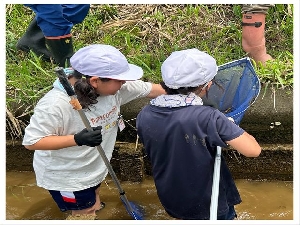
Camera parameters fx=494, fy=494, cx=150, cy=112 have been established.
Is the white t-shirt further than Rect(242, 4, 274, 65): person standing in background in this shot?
No

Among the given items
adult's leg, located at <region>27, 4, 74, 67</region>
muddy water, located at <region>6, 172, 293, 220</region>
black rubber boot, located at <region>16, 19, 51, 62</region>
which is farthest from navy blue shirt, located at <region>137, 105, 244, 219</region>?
black rubber boot, located at <region>16, 19, 51, 62</region>

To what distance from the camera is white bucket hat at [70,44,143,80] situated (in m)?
2.68

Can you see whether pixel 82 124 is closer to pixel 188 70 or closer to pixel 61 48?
pixel 188 70

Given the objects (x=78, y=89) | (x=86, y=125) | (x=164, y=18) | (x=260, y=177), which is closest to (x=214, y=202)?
(x=86, y=125)

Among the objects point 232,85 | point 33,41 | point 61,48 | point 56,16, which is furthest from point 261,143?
point 33,41

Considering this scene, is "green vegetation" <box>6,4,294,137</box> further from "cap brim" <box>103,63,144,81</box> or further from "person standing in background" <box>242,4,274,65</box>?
"cap brim" <box>103,63,144,81</box>

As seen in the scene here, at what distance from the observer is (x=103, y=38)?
463 centimetres

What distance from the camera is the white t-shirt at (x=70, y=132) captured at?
2.76 meters

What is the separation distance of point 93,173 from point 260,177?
1.41 meters

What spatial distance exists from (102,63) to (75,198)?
94 cm

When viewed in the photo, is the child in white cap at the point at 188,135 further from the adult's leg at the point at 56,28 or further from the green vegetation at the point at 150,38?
the adult's leg at the point at 56,28

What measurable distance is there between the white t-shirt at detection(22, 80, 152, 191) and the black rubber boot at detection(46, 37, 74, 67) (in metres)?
1.00

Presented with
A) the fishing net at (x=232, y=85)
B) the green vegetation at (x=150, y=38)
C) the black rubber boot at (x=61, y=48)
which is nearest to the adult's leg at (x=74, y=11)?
the black rubber boot at (x=61, y=48)
